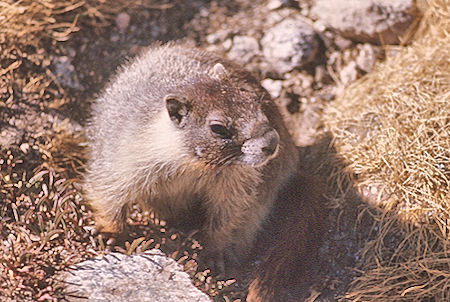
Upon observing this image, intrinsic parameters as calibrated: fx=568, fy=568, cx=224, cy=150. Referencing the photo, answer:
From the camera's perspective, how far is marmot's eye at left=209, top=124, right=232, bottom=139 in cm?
348

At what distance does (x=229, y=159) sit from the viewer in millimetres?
3572

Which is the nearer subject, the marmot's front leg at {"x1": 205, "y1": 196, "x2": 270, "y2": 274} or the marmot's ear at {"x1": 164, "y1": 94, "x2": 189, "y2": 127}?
the marmot's ear at {"x1": 164, "y1": 94, "x2": 189, "y2": 127}

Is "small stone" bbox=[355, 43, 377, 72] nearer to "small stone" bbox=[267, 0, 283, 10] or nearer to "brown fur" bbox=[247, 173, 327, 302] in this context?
"small stone" bbox=[267, 0, 283, 10]

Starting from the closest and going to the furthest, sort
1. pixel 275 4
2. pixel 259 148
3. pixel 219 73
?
pixel 259 148 → pixel 219 73 → pixel 275 4

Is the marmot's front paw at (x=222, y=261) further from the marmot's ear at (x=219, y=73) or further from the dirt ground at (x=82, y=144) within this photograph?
the marmot's ear at (x=219, y=73)

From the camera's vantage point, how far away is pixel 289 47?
543 cm

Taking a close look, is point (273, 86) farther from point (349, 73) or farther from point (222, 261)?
point (222, 261)

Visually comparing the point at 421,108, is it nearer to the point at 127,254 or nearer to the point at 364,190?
the point at 364,190

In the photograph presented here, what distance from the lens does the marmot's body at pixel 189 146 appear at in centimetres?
354

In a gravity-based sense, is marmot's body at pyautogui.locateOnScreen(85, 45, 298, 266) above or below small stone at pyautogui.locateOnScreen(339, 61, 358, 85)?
above

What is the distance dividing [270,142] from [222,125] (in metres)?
0.31

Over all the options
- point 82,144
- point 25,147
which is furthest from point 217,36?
point 25,147

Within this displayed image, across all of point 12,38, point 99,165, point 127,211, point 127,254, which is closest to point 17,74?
point 12,38

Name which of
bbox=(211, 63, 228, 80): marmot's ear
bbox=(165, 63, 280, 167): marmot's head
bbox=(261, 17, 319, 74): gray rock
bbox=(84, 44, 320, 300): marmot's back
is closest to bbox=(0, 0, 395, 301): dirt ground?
bbox=(261, 17, 319, 74): gray rock
